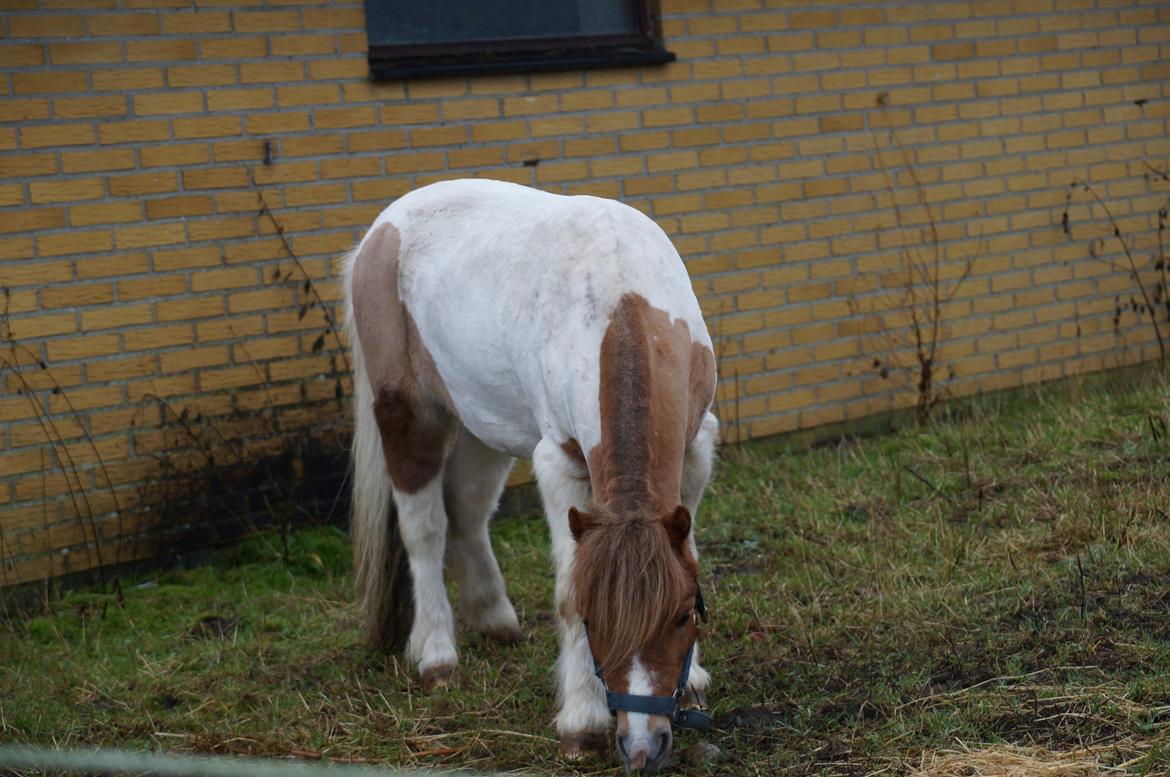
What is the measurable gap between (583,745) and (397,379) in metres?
1.46

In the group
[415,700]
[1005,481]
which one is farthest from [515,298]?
[1005,481]

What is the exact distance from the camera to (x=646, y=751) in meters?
3.05

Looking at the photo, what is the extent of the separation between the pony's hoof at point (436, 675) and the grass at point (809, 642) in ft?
0.14

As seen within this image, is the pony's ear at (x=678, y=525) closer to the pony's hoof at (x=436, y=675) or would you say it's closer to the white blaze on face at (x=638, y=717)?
the white blaze on face at (x=638, y=717)

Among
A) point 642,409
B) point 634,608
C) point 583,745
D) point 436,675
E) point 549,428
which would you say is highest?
point 642,409

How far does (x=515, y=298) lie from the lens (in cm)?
390

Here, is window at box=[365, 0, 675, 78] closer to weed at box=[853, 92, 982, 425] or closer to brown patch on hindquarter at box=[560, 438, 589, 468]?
weed at box=[853, 92, 982, 425]

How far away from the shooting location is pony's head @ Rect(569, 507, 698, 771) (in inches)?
120

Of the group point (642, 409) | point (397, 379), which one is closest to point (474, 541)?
point (397, 379)

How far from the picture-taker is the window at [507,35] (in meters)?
6.02

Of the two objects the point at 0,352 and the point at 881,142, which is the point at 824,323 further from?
the point at 0,352

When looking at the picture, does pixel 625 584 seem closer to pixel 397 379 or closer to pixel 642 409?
pixel 642 409

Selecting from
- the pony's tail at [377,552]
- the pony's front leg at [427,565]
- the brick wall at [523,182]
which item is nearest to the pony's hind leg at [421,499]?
the pony's front leg at [427,565]

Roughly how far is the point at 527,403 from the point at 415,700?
3.38ft
